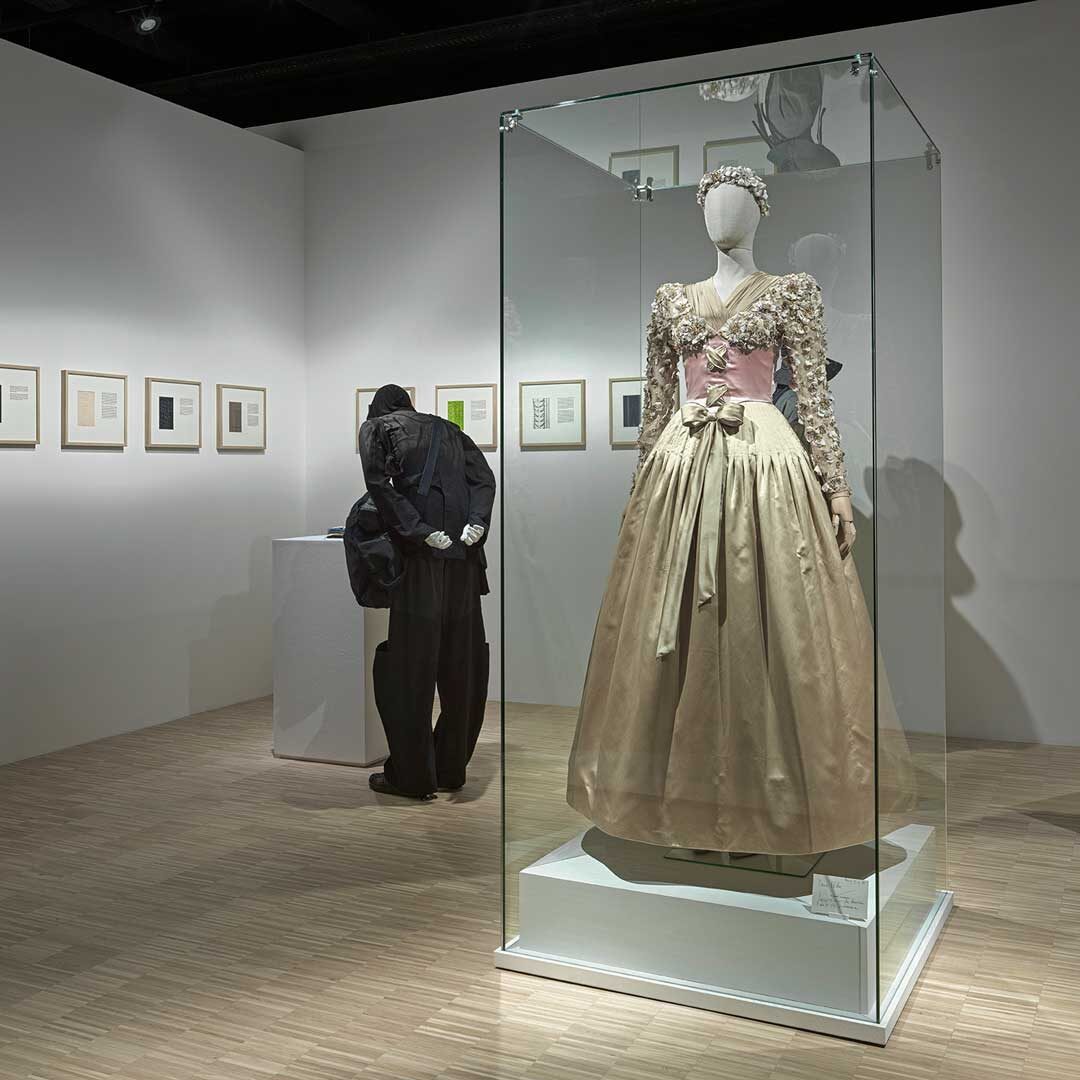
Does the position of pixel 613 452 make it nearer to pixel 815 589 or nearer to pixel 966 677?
pixel 815 589

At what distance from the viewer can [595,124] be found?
3.08 metres

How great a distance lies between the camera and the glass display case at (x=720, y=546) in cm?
286

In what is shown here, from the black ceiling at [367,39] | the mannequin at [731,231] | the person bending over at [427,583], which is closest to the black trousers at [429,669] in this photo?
the person bending over at [427,583]

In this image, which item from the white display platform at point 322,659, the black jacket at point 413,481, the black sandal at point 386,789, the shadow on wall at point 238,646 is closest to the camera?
the black jacket at point 413,481

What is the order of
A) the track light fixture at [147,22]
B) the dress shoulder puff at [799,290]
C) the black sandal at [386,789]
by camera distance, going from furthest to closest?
the track light fixture at [147,22] < the black sandal at [386,789] < the dress shoulder puff at [799,290]

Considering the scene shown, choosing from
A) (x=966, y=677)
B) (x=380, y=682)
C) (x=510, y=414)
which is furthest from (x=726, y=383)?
(x=966, y=677)

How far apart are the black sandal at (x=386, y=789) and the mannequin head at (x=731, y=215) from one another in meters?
2.78

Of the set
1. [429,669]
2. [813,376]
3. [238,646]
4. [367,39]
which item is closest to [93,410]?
[238,646]

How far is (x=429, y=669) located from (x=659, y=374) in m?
2.16

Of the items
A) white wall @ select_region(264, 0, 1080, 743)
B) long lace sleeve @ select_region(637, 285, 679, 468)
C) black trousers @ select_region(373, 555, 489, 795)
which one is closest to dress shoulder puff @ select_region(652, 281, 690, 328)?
long lace sleeve @ select_region(637, 285, 679, 468)

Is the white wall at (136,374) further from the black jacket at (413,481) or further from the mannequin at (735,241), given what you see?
the mannequin at (735,241)

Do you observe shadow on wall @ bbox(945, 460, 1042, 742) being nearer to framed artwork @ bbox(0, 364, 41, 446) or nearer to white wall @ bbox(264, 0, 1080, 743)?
white wall @ bbox(264, 0, 1080, 743)

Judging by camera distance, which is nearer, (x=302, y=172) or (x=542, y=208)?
(x=542, y=208)

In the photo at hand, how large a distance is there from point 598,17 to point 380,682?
3.78 meters
